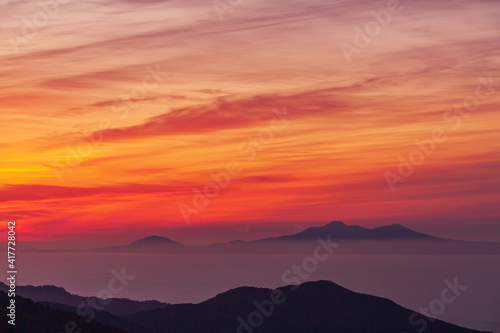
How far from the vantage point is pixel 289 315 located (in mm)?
71812

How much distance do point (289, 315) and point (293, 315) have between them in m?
0.42

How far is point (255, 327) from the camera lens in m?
67.8

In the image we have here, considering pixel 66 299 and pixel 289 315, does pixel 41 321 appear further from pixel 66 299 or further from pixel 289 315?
pixel 66 299

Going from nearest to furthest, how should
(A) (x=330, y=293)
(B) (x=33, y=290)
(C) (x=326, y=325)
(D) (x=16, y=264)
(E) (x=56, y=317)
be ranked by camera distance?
(D) (x=16, y=264) < (E) (x=56, y=317) < (C) (x=326, y=325) < (A) (x=330, y=293) < (B) (x=33, y=290)

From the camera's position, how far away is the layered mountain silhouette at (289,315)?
67000 mm

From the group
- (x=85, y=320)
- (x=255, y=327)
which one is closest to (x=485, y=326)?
(x=255, y=327)

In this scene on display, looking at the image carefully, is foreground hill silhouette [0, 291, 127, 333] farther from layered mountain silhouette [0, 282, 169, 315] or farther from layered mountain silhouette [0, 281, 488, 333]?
layered mountain silhouette [0, 282, 169, 315]

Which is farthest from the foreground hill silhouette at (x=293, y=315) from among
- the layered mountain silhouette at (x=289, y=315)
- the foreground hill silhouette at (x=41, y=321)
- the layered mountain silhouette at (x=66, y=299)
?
the foreground hill silhouette at (x=41, y=321)

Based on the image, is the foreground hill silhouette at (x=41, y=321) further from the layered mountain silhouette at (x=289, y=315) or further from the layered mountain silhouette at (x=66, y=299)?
the layered mountain silhouette at (x=66, y=299)

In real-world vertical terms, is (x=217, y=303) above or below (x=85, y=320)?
above

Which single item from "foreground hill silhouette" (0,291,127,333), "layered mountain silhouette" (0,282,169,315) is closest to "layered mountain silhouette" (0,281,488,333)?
"layered mountain silhouette" (0,282,169,315)

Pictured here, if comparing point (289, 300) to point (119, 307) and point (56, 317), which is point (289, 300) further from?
point (56, 317)

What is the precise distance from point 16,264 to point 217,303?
125ft

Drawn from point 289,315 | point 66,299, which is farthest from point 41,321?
point 66,299
